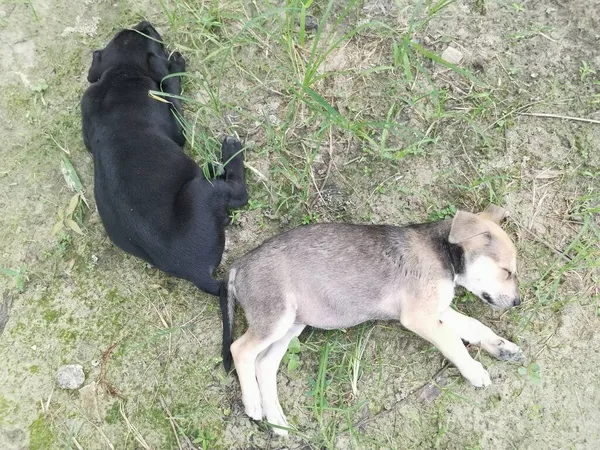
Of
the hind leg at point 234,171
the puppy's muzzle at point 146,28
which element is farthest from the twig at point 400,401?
the puppy's muzzle at point 146,28

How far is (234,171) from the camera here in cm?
454

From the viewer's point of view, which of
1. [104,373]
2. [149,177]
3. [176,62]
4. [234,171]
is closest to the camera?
[149,177]

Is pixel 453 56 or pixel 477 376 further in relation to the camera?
pixel 453 56

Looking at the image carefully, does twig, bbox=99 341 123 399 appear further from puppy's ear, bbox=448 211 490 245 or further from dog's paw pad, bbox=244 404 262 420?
puppy's ear, bbox=448 211 490 245

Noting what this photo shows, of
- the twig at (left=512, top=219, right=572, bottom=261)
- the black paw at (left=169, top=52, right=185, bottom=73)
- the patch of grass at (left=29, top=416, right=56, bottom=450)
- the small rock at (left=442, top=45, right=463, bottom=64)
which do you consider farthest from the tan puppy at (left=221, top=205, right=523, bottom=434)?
the black paw at (left=169, top=52, right=185, bottom=73)

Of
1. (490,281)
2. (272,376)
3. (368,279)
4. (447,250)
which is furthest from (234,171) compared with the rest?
(490,281)

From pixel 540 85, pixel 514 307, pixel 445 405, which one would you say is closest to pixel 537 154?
pixel 540 85

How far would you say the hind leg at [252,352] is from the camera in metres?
3.85

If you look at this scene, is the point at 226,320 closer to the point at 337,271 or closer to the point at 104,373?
the point at 337,271

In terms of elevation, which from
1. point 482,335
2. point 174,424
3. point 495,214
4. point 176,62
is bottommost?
point 174,424

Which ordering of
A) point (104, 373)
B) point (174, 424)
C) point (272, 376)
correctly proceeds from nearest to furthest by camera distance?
point (272, 376), point (174, 424), point (104, 373)

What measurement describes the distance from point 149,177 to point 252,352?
158 cm

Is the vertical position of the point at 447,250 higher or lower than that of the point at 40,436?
higher

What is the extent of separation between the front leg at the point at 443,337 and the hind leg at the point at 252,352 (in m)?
0.93
